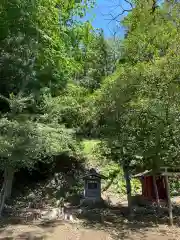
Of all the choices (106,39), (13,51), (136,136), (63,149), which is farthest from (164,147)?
(106,39)

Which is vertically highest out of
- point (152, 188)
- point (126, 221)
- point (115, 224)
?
point (152, 188)

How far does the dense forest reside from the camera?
12.2 meters

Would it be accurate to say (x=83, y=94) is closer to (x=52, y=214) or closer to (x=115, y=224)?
(x=52, y=214)

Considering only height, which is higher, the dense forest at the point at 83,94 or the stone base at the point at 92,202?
the dense forest at the point at 83,94

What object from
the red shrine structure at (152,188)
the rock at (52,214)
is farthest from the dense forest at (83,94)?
the rock at (52,214)

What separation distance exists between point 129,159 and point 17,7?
8.77 metres

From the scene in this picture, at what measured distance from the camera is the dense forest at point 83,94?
480 inches

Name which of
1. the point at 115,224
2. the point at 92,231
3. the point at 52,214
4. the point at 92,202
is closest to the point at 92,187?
the point at 92,202

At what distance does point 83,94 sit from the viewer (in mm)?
19094

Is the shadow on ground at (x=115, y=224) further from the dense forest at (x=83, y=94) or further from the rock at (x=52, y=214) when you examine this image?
the dense forest at (x=83, y=94)

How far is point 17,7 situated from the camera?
15.2 metres

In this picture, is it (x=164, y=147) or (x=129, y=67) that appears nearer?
(x=164, y=147)

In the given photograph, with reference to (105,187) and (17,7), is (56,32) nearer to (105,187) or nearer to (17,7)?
(17,7)

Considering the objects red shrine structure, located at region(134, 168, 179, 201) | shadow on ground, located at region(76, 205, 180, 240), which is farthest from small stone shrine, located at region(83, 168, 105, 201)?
red shrine structure, located at region(134, 168, 179, 201)
